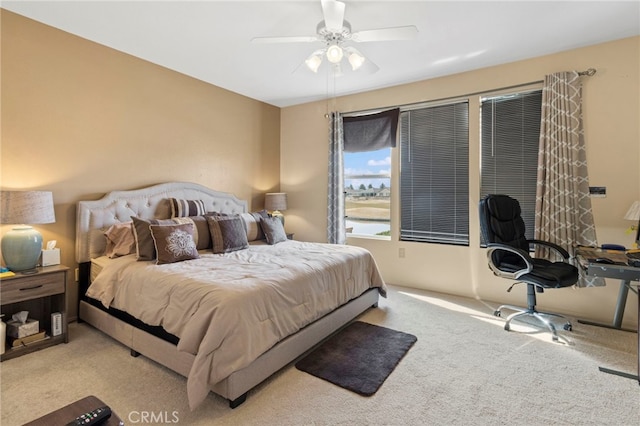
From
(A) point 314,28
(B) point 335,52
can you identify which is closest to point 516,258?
(B) point 335,52

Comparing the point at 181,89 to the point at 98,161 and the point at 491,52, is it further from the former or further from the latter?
the point at 491,52

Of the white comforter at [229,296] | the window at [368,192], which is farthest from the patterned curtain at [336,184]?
the white comforter at [229,296]

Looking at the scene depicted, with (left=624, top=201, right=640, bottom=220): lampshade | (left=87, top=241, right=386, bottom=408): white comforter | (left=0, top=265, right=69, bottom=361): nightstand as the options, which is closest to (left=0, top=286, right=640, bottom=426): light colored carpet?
(left=0, top=265, right=69, bottom=361): nightstand

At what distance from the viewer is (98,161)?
10.5ft

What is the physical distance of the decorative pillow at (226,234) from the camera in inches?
130

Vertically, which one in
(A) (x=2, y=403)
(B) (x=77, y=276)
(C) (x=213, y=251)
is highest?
(C) (x=213, y=251)

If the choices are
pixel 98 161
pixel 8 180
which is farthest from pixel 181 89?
pixel 8 180

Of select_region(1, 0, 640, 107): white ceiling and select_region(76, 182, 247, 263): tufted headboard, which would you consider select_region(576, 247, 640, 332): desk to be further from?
select_region(76, 182, 247, 263): tufted headboard

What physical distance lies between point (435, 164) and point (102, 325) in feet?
13.2

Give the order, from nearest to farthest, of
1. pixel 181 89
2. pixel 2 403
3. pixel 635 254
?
pixel 2 403, pixel 635 254, pixel 181 89

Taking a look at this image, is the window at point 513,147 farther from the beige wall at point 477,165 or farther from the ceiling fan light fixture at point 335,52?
the ceiling fan light fixture at point 335,52

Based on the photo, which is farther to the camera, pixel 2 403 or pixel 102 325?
pixel 102 325

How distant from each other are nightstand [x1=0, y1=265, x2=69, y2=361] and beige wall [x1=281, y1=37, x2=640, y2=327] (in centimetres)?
324

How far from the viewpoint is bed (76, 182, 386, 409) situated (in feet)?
6.03
